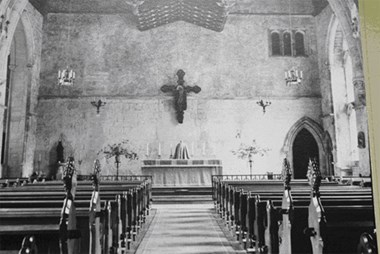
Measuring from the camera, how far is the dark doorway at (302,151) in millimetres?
16281

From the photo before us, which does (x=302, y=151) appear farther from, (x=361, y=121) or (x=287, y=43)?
(x=287, y=43)

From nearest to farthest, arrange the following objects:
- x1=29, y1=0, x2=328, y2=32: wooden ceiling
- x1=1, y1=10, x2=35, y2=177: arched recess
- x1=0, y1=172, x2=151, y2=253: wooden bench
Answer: x1=0, y1=172, x2=151, y2=253: wooden bench, x1=1, y1=10, x2=35, y2=177: arched recess, x1=29, y1=0, x2=328, y2=32: wooden ceiling

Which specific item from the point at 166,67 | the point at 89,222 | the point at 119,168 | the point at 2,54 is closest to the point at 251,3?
the point at 166,67

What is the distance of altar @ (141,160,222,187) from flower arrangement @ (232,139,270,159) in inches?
102

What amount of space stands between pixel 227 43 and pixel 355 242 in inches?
570

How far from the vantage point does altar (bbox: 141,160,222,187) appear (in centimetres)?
1326

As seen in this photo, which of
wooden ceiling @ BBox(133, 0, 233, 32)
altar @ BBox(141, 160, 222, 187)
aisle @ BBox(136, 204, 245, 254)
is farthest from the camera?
wooden ceiling @ BBox(133, 0, 233, 32)

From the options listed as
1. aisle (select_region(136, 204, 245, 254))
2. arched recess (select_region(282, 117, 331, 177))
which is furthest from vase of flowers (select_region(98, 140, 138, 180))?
arched recess (select_region(282, 117, 331, 177))

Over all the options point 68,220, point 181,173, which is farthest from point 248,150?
point 68,220

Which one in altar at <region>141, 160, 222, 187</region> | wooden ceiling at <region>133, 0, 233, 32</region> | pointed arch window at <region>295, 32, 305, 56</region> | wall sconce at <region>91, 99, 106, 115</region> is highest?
wooden ceiling at <region>133, 0, 233, 32</region>

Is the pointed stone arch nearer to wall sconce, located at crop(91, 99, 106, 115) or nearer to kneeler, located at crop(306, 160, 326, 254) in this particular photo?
wall sconce, located at crop(91, 99, 106, 115)

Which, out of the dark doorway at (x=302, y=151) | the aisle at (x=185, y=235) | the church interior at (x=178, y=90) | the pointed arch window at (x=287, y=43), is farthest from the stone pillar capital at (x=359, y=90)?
the aisle at (x=185, y=235)

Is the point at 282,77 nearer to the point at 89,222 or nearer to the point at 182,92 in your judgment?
the point at 182,92

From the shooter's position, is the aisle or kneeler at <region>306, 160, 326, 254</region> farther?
the aisle
